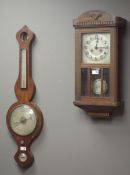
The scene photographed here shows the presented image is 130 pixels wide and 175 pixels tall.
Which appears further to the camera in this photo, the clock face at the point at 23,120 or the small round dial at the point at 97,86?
the clock face at the point at 23,120

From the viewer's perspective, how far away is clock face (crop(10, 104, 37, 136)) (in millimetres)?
2561

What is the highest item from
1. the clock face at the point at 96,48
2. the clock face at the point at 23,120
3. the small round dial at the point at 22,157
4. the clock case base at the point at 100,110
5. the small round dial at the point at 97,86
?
the clock face at the point at 96,48

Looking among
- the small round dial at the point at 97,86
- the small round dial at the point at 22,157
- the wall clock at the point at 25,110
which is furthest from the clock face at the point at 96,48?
the small round dial at the point at 22,157

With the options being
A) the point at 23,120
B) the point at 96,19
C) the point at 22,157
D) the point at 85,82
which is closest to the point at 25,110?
the point at 23,120

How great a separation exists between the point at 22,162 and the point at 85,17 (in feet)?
3.57

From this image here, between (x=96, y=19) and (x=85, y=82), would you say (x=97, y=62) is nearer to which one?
(x=85, y=82)

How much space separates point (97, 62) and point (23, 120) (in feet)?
2.27

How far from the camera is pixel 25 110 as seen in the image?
8.46 feet

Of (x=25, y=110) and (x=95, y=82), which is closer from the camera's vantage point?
(x=95, y=82)

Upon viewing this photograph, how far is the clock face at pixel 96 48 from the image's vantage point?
89.1 inches

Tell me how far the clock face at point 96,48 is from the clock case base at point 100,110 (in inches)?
10.7

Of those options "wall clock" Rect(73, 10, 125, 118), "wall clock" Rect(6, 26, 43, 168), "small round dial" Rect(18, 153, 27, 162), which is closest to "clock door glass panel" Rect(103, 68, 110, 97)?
"wall clock" Rect(73, 10, 125, 118)

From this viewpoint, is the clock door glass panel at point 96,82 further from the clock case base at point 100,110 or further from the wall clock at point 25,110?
the wall clock at point 25,110

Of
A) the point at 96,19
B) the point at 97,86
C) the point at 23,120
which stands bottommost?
the point at 23,120
